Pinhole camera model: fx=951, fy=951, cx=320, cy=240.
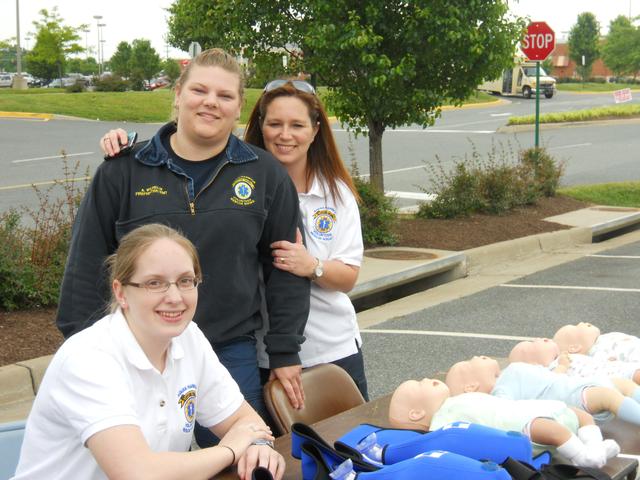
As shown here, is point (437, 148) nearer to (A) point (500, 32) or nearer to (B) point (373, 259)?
(A) point (500, 32)

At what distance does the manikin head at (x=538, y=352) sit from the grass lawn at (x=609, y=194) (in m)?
12.5

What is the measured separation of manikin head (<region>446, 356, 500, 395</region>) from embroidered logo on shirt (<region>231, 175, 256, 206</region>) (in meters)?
0.92

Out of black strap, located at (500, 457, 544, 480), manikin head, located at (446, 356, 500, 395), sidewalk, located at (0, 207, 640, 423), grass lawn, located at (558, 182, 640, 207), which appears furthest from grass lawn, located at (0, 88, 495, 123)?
black strap, located at (500, 457, 544, 480)

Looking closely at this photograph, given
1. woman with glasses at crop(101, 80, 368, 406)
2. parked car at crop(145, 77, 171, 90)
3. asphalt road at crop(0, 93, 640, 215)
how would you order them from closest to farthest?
woman with glasses at crop(101, 80, 368, 406), asphalt road at crop(0, 93, 640, 215), parked car at crop(145, 77, 171, 90)

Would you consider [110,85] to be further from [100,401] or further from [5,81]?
[100,401]

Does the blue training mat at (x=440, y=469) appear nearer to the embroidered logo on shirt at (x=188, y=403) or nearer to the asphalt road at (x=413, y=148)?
the embroidered logo on shirt at (x=188, y=403)

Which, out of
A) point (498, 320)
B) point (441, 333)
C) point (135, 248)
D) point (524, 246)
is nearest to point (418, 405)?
point (135, 248)

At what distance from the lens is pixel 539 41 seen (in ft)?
53.7

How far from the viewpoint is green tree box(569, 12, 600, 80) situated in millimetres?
84875

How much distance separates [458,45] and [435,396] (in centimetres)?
841

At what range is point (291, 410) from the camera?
3.48 metres

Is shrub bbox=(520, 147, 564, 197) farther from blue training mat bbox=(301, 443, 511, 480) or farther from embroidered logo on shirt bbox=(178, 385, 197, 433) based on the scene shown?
blue training mat bbox=(301, 443, 511, 480)

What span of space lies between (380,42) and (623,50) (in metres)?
71.8

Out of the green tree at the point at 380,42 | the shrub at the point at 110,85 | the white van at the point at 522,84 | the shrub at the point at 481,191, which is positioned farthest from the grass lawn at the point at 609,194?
the white van at the point at 522,84
